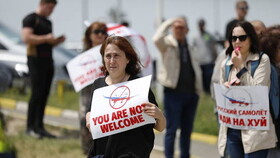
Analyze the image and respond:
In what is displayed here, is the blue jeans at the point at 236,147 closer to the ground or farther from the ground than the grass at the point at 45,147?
farther from the ground

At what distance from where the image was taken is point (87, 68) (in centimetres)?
741

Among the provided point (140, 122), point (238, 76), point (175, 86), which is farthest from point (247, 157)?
point (175, 86)

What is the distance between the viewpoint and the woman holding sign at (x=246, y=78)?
5266 millimetres

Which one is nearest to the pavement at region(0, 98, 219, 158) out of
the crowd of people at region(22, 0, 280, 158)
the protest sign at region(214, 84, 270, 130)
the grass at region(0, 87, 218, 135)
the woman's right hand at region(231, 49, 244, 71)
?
the grass at region(0, 87, 218, 135)

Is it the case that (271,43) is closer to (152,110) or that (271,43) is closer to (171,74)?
(152,110)

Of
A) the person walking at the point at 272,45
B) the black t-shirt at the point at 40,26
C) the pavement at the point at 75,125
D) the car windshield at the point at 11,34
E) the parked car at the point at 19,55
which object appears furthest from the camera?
the car windshield at the point at 11,34

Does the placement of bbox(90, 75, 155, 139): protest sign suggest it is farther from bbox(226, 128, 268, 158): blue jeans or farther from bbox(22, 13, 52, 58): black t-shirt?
bbox(22, 13, 52, 58): black t-shirt

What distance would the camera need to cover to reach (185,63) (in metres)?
7.62

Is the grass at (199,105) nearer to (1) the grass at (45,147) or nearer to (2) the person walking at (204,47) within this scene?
(2) the person walking at (204,47)

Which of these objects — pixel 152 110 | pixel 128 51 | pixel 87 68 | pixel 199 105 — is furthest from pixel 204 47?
pixel 152 110

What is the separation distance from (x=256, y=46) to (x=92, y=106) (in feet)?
5.32

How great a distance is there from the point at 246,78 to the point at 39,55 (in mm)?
4208

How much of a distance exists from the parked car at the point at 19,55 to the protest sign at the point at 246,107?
9.74 meters

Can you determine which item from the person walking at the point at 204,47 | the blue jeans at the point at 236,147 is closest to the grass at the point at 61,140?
the person walking at the point at 204,47
